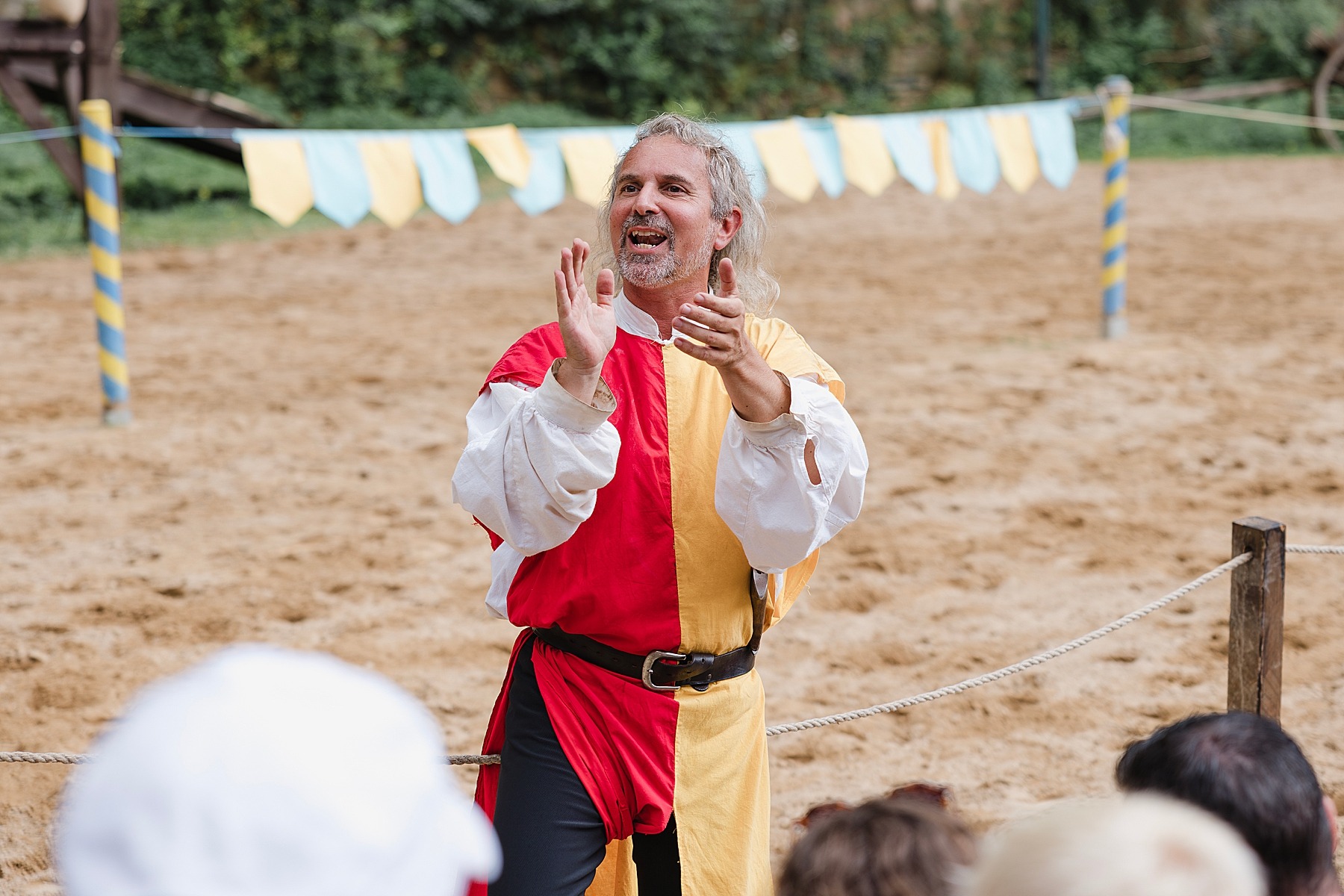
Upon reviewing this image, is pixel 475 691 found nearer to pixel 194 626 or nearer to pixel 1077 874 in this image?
pixel 194 626

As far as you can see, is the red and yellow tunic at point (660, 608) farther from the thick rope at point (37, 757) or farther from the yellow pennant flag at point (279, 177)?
the yellow pennant flag at point (279, 177)

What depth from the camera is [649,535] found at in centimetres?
203

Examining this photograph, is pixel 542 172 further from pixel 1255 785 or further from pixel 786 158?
pixel 1255 785

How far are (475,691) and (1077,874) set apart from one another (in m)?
3.31

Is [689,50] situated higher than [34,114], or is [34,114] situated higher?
[689,50]

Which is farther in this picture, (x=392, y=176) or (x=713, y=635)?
(x=392, y=176)

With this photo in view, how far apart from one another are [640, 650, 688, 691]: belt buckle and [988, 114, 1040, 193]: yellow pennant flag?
6488mm

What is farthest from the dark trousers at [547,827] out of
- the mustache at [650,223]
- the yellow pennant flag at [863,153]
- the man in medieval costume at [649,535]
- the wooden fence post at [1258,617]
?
the yellow pennant flag at [863,153]

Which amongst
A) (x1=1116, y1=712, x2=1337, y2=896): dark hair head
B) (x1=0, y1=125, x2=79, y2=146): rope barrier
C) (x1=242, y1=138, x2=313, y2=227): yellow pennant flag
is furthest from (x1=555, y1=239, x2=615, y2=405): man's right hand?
(x1=0, y1=125, x2=79, y2=146): rope barrier

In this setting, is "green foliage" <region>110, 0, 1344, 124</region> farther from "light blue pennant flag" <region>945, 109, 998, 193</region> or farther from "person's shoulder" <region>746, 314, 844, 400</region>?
"person's shoulder" <region>746, 314, 844, 400</region>

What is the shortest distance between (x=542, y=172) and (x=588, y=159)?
254mm

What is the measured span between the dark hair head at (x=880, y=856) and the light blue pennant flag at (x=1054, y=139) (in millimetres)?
7271

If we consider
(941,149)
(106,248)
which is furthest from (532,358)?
(941,149)

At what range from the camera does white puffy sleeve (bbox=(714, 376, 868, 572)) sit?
1922mm
